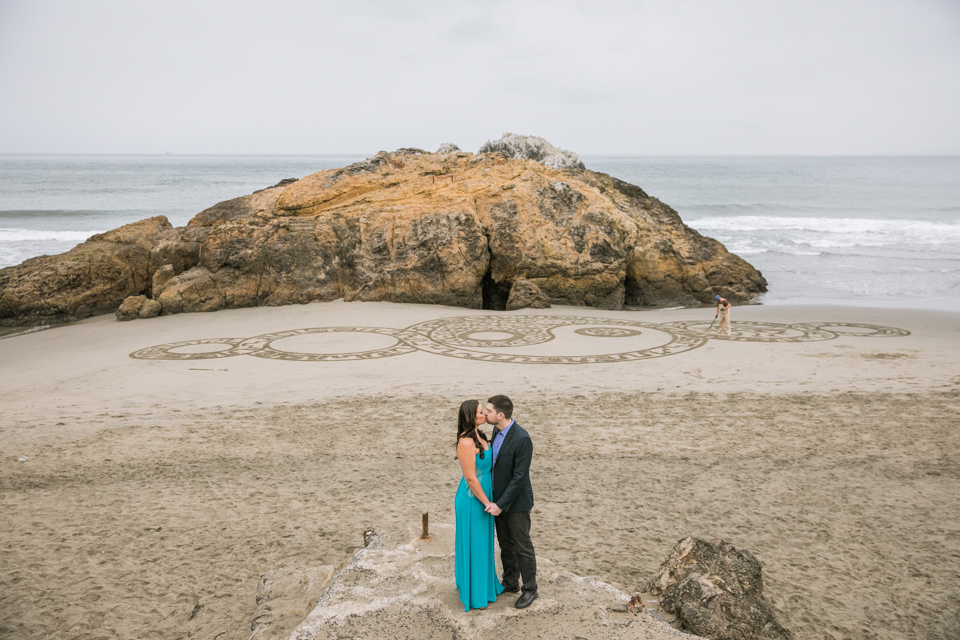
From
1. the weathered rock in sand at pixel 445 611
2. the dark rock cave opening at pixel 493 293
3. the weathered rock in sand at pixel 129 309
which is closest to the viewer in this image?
the weathered rock in sand at pixel 445 611

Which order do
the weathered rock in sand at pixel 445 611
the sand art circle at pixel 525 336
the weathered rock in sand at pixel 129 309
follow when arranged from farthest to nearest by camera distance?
the weathered rock in sand at pixel 129 309, the sand art circle at pixel 525 336, the weathered rock in sand at pixel 445 611

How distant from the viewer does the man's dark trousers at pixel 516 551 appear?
4.07 metres

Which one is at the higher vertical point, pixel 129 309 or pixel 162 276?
pixel 162 276

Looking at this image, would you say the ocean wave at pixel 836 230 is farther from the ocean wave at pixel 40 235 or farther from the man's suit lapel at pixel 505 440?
the ocean wave at pixel 40 235

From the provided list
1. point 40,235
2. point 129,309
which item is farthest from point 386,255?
point 40,235

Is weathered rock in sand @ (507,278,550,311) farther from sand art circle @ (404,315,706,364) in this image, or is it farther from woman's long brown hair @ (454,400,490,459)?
woman's long brown hair @ (454,400,490,459)

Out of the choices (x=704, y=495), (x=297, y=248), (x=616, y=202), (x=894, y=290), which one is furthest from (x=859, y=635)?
(x=894, y=290)

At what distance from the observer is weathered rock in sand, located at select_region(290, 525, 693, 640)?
3719 mm

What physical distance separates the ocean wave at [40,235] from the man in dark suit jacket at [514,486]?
37100mm

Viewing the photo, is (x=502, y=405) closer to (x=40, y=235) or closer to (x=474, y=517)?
(x=474, y=517)

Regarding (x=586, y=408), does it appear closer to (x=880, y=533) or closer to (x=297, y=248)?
(x=880, y=533)

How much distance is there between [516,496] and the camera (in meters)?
4.06

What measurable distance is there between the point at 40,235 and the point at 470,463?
4144cm

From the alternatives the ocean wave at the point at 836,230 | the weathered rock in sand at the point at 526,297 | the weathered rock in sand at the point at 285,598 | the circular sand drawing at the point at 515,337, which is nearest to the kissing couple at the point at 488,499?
the weathered rock in sand at the point at 285,598
